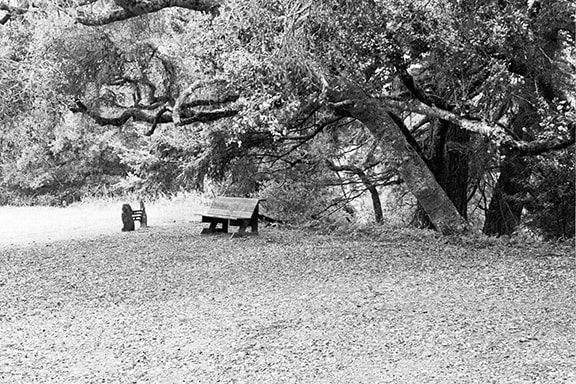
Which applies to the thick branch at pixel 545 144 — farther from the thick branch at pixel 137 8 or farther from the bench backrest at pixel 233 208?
the thick branch at pixel 137 8

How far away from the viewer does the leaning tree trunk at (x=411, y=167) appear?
30.2 feet

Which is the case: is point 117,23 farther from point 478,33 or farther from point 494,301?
point 494,301

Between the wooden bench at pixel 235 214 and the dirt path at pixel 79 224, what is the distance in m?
2.39

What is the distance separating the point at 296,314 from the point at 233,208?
5.41 m

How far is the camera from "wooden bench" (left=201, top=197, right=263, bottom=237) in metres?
10.1

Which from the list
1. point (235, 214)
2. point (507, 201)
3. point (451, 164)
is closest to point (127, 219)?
point (235, 214)

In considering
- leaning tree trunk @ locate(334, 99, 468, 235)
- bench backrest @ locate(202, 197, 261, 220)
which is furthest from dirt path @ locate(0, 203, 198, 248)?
leaning tree trunk @ locate(334, 99, 468, 235)

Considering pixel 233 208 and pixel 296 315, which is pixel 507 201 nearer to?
pixel 233 208

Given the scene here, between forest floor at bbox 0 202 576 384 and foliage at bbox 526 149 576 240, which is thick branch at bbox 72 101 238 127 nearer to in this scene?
forest floor at bbox 0 202 576 384

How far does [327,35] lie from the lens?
657 centimetres

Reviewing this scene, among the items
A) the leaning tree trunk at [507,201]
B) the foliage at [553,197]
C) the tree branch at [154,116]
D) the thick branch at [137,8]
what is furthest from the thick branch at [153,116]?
the foliage at [553,197]

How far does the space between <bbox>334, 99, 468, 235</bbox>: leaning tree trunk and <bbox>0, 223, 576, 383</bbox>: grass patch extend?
744mm

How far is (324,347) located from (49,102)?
21.4ft

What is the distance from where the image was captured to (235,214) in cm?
1016
